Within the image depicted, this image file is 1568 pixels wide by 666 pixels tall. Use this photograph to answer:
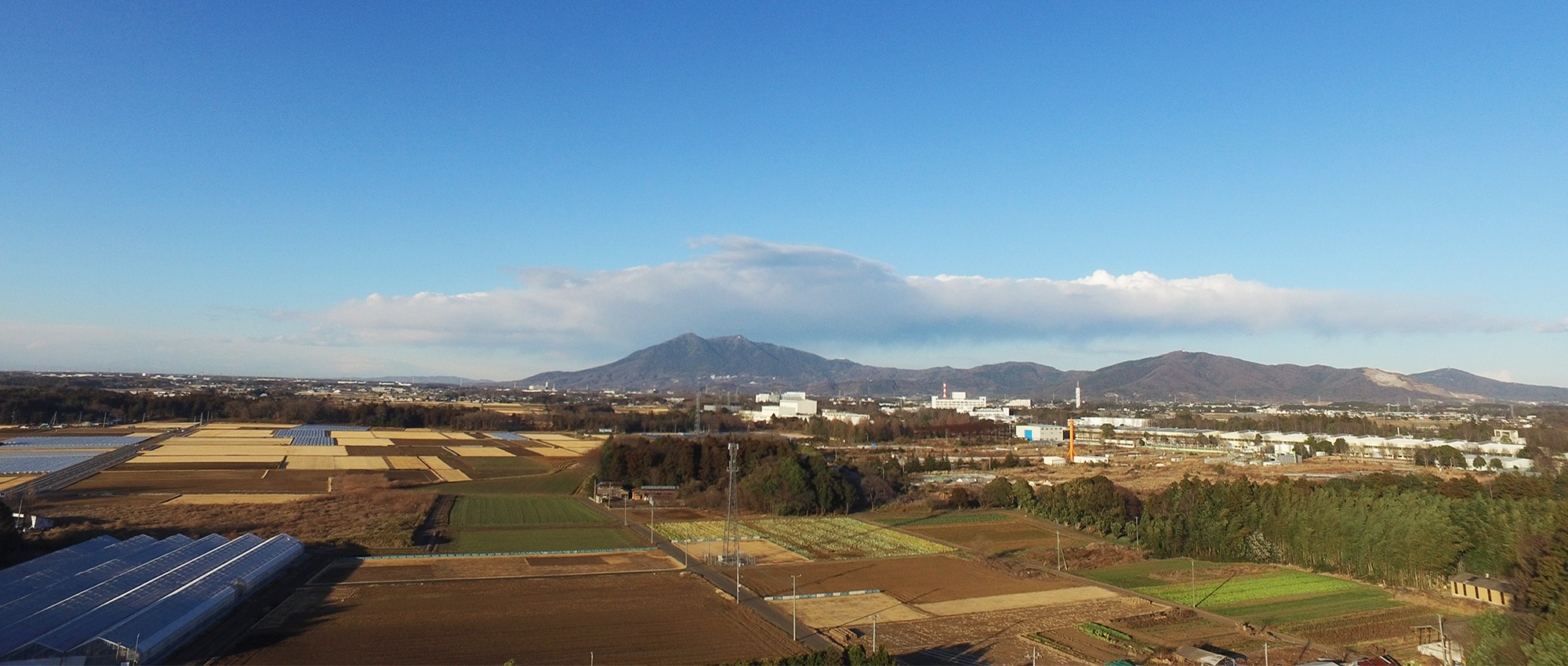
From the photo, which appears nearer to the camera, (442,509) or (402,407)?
(442,509)

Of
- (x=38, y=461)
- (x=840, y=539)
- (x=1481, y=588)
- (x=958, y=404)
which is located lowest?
(x=840, y=539)

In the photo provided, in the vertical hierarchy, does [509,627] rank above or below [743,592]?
above

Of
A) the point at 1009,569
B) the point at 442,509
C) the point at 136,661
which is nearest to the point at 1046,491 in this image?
the point at 1009,569

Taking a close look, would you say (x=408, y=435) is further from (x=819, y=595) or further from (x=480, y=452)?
(x=819, y=595)

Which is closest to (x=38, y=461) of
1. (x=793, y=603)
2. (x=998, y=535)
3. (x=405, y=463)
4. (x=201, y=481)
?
(x=201, y=481)

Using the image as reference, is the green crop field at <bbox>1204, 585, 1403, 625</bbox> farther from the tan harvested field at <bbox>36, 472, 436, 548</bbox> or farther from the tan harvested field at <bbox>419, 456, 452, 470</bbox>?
the tan harvested field at <bbox>419, 456, 452, 470</bbox>

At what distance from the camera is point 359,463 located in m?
57.2

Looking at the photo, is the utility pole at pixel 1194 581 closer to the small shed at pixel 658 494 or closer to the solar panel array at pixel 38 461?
the small shed at pixel 658 494

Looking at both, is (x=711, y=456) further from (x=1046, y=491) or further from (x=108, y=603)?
(x=108, y=603)

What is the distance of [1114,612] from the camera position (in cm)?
2377

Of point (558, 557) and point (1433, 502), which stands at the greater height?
point (1433, 502)

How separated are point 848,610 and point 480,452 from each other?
2107 inches

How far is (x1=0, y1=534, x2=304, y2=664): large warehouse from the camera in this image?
53.9ft

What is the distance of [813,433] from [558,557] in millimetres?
66848
